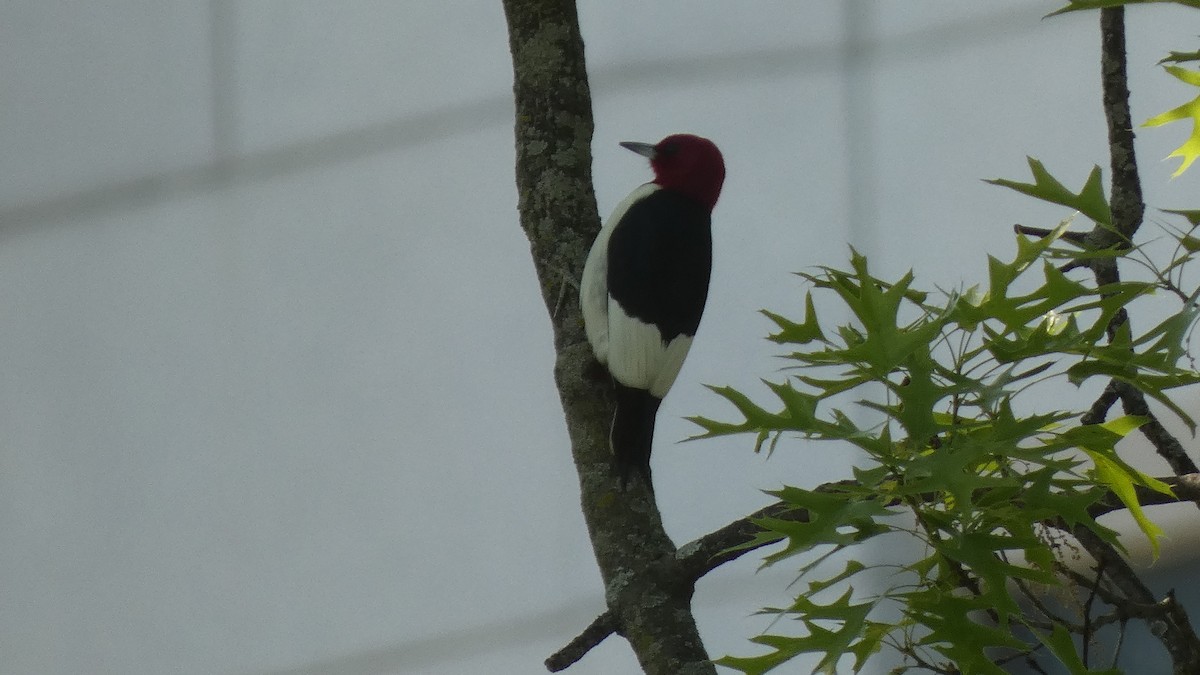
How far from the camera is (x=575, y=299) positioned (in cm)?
96

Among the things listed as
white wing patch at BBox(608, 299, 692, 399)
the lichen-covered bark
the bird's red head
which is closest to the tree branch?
the lichen-covered bark

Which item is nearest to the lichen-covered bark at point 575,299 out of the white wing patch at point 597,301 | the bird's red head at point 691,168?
the white wing patch at point 597,301

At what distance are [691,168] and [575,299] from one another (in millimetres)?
403

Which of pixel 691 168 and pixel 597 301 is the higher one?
pixel 691 168

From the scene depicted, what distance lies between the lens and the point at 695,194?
1.32 metres

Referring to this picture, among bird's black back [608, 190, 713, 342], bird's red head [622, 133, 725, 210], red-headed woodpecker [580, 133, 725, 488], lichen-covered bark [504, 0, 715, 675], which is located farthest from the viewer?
bird's red head [622, 133, 725, 210]

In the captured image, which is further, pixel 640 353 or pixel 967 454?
pixel 640 353

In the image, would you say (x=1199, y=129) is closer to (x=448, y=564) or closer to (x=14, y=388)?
(x=448, y=564)

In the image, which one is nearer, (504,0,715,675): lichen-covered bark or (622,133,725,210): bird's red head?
(504,0,715,675): lichen-covered bark

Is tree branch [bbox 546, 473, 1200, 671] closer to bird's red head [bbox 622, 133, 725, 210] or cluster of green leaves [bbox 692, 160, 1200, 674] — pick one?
cluster of green leaves [bbox 692, 160, 1200, 674]

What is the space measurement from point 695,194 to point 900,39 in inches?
42.4

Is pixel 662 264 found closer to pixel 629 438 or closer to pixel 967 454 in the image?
pixel 629 438

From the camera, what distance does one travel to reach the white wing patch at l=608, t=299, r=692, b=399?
3.11 feet

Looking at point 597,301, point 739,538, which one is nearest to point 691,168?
point 597,301
